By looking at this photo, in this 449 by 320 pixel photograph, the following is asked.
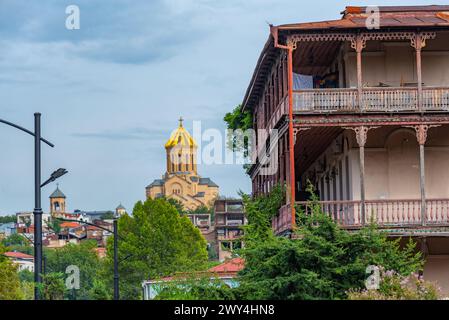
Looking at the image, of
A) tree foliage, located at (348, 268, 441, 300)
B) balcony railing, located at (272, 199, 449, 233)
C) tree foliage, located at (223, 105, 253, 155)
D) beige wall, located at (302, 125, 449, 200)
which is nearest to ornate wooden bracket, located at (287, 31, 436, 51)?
beige wall, located at (302, 125, 449, 200)

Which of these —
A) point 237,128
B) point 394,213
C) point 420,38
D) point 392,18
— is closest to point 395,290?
point 394,213

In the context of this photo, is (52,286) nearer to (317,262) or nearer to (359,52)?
(317,262)

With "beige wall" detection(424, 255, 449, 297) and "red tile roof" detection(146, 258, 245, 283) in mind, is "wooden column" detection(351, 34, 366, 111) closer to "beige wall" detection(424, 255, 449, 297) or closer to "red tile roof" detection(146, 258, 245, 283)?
"beige wall" detection(424, 255, 449, 297)

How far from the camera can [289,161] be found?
127 ft

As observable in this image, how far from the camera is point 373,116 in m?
37.7

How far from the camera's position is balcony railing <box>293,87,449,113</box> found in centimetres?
3769

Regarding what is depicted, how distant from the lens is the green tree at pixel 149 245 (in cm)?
11325

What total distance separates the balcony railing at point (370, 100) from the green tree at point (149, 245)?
239 ft

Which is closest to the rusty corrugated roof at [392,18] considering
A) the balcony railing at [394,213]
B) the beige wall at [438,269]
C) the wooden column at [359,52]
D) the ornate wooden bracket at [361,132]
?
the wooden column at [359,52]

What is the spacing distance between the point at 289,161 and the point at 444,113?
4875mm
